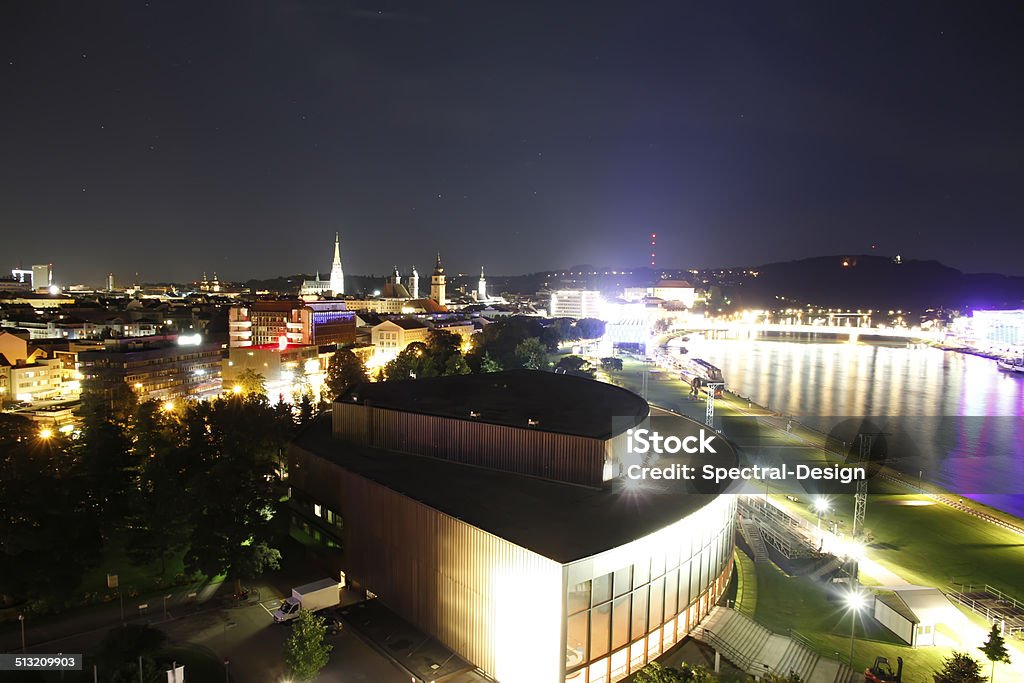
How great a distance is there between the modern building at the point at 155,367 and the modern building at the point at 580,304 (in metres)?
51.5

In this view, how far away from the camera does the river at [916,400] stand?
1950 cm

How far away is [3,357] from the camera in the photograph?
91.3ft

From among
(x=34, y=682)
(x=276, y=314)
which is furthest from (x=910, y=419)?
(x=276, y=314)

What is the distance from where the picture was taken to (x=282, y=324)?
40.5m

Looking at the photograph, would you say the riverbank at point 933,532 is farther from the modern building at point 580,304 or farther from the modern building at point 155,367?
the modern building at point 580,304

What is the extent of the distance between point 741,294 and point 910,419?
92.4m

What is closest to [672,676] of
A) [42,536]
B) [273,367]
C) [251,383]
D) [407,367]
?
[42,536]

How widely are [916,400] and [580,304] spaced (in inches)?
1902

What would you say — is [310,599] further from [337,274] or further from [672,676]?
[337,274]

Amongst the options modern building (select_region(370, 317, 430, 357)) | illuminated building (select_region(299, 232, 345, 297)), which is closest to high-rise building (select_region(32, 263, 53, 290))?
illuminated building (select_region(299, 232, 345, 297))

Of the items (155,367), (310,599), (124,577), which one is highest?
(155,367)

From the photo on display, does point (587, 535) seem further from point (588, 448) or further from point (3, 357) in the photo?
point (3, 357)

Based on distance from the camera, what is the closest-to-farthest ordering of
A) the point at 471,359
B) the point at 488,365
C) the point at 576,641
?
the point at 576,641
the point at 488,365
the point at 471,359

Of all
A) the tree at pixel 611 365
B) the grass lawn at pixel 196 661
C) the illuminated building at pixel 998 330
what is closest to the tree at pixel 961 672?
the grass lawn at pixel 196 661
